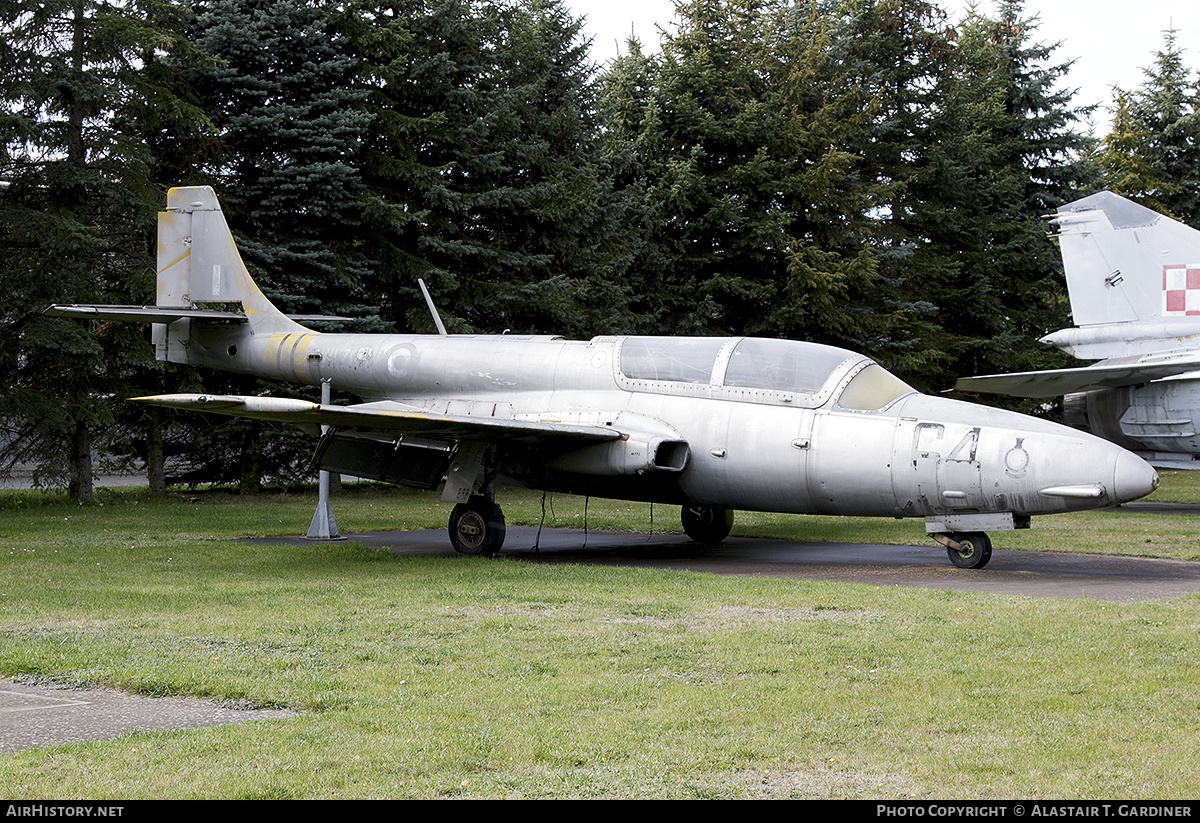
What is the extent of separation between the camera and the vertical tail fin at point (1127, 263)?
2000 cm

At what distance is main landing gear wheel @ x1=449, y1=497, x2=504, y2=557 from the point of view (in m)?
12.7

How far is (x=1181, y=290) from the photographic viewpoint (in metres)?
20.1

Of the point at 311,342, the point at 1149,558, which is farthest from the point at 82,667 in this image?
the point at 1149,558

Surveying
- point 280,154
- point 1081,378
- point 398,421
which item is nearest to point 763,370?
point 398,421

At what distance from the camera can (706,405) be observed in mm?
12109

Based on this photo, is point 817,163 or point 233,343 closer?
point 233,343

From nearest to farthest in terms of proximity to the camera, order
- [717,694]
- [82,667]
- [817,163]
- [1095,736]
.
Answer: [1095,736]
[717,694]
[82,667]
[817,163]

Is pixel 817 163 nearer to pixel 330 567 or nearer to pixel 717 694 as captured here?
pixel 330 567

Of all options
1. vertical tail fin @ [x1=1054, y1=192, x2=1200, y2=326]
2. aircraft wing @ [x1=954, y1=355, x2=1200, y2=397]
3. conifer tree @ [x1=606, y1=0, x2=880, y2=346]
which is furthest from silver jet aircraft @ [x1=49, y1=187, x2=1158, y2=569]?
conifer tree @ [x1=606, y1=0, x2=880, y2=346]

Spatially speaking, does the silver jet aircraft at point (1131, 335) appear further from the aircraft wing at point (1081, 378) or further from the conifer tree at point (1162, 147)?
the conifer tree at point (1162, 147)

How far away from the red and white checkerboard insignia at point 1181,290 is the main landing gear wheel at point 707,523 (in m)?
10.8

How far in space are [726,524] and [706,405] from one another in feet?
10.5

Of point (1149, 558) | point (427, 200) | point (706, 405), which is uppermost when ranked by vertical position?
point (427, 200)

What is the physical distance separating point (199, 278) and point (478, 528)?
19.8 feet
